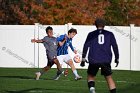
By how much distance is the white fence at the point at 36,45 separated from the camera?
30.2 meters

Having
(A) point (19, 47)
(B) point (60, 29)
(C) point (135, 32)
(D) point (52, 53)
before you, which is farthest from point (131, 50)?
(D) point (52, 53)

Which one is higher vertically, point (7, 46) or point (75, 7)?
point (75, 7)

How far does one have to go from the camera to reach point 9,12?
1633 inches

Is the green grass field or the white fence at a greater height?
the white fence

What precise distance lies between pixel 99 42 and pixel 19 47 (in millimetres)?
16749

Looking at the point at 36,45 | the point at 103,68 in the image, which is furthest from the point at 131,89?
the point at 36,45

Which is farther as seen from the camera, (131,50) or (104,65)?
(131,50)

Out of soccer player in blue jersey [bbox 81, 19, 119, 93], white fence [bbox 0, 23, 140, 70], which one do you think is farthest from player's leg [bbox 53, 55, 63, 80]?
white fence [bbox 0, 23, 140, 70]

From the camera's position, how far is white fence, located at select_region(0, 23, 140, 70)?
1187 inches

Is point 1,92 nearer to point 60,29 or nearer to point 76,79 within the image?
point 76,79

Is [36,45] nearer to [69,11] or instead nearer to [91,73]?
[69,11]

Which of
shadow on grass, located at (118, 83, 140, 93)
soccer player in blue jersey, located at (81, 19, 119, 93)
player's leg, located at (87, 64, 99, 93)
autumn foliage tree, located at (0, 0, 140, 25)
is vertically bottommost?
shadow on grass, located at (118, 83, 140, 93)

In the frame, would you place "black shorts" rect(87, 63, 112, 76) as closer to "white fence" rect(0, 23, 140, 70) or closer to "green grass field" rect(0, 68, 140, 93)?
"green grass field" rect(0, 68, 140, 93)

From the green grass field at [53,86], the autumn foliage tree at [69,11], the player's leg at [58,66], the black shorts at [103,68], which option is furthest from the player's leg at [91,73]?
the autumn foliage tree at [69,11]
